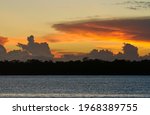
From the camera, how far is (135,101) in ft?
75.5

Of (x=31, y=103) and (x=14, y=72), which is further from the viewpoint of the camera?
(x=14, y=72)

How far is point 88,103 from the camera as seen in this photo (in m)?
21.0

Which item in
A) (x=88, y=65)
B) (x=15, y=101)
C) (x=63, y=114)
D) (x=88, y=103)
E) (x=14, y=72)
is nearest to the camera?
(x=63, y=114)

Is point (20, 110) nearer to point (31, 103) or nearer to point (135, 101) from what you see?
point (31, 103)

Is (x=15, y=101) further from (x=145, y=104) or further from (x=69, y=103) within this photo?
(x=145, y=104)

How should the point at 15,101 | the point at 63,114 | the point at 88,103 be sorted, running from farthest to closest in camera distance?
the point at 15,101 < the point at 88,103 < the point at 63,114

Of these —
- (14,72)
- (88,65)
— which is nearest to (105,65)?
(88,65)

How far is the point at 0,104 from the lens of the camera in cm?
2317

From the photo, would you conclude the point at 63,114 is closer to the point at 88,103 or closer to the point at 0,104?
the point at 88,103

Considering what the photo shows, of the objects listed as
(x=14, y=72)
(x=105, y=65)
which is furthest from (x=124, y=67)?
(x=14, y=72)

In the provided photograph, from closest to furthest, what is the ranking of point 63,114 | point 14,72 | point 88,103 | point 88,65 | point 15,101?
1. point 63,114
2. point 88,103
3. point 15,101
4. point 88,65
5. point 14,72

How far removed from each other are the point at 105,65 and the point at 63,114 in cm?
12190

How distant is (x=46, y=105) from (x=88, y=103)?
5.55 ft

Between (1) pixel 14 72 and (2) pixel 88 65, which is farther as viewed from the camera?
(1) pixel 14 72
